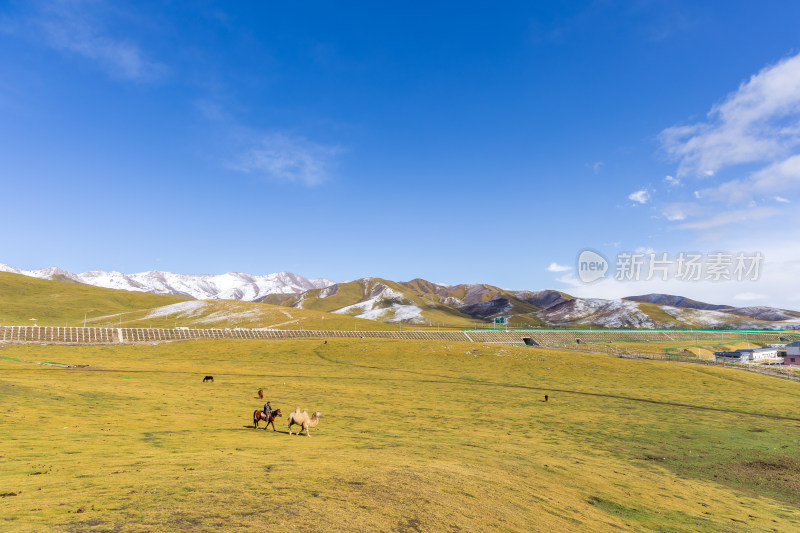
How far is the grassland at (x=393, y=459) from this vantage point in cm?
1179

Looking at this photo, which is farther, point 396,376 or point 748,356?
point 748,356

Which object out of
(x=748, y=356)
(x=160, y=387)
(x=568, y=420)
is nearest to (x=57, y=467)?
(x=160, y=387)

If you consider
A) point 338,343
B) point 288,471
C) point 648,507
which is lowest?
point 338,343

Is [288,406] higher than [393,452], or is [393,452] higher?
[393,452]

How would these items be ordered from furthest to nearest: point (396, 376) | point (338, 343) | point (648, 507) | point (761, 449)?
point (338, 343), point (396, 376), point (761, 449), point (648, 507)

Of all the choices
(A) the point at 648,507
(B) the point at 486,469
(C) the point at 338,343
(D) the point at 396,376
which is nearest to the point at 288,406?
(B) the point at 486,469

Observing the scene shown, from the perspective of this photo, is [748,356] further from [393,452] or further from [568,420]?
[393,452]

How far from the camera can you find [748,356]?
13900 cm

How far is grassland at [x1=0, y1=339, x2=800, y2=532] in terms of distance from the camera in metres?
11.8

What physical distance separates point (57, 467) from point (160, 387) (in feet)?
114

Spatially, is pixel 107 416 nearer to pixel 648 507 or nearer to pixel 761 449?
pixel 648 507

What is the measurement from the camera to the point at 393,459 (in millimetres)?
20266

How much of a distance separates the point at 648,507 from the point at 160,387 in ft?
155

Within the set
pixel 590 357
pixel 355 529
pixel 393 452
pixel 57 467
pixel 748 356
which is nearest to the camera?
pixel 355 529
